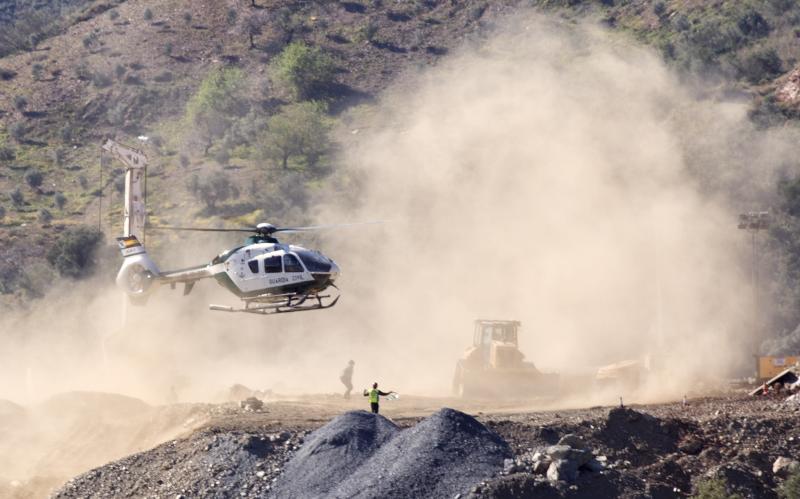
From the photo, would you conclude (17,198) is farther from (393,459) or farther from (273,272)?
(393,459)

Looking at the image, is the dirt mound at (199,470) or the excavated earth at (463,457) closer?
the excavated earth at (463,457)

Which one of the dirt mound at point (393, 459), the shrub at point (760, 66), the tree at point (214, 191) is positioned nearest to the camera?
the dirt mound at point (393, 459)

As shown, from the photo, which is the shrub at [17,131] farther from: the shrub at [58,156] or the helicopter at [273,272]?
the helicopter at [273,272]

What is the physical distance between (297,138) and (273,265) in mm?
47392

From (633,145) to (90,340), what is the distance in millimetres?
32844

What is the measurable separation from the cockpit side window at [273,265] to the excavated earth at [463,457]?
4005mm

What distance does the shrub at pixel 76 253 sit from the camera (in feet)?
202

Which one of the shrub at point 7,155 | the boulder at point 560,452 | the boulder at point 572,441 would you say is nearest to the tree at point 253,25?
the shrub at point 7,155

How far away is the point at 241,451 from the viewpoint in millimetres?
25062

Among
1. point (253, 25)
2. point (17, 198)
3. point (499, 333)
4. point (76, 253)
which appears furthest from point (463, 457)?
point (253, 25)

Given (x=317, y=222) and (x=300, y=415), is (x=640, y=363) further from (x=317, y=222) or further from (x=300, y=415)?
(x=317, y=222)

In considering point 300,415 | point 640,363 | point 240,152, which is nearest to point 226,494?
point 300,415

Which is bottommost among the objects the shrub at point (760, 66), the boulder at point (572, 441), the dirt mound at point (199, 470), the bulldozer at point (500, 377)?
the dirt mound at point (199, 470)

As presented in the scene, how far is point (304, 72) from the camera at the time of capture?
8706 cm
